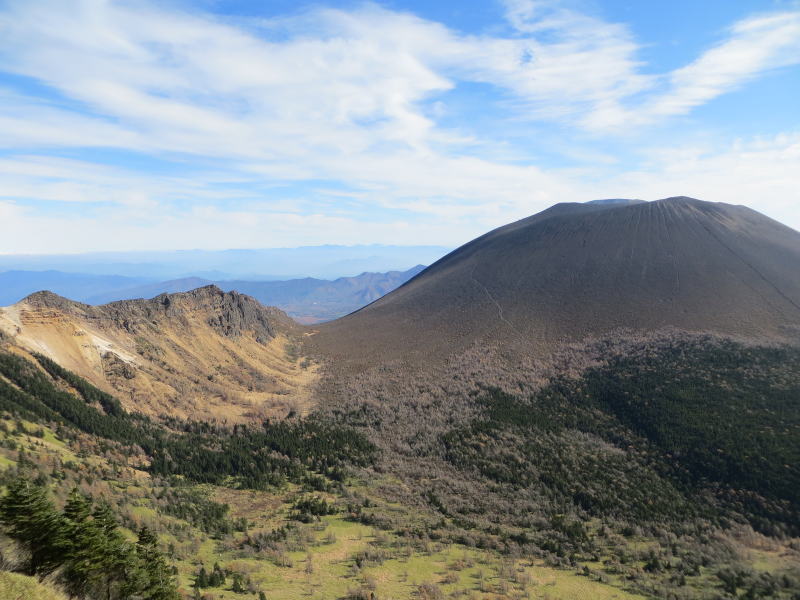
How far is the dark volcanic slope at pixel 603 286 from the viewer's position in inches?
3155

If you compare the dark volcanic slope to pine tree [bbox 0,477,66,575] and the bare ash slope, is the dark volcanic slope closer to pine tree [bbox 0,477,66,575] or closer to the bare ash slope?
the bare ash slope

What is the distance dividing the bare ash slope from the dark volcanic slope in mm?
18177

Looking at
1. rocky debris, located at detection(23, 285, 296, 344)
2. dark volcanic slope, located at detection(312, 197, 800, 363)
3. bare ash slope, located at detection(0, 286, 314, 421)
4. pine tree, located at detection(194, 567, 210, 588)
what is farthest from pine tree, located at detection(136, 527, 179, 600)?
dark volcanic slope, located at detection(312, 197, 800, 363)

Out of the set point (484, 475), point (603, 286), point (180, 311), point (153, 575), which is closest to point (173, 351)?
point (180, 311)

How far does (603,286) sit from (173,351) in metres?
85.4

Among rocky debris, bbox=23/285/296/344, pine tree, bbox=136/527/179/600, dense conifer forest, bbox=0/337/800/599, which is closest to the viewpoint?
pine tree, bbox=136/527/179/600

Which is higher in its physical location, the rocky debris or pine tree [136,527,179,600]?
the rocky debris

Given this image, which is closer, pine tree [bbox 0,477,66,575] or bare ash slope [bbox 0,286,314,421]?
pine tree [bbox 0,477,66,575]

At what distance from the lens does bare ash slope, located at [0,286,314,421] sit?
49.6 m

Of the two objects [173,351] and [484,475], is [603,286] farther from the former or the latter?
[173,351]

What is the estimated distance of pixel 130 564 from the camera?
58.2 ft

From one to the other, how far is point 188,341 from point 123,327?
9991 millimetres

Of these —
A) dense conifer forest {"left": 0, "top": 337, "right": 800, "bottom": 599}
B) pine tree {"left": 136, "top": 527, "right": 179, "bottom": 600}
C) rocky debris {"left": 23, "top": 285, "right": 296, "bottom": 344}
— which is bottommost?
dense conifer forest {"left": 0, "top": 337, "right": 800, "bottom": 599}

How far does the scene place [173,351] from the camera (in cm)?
6431
